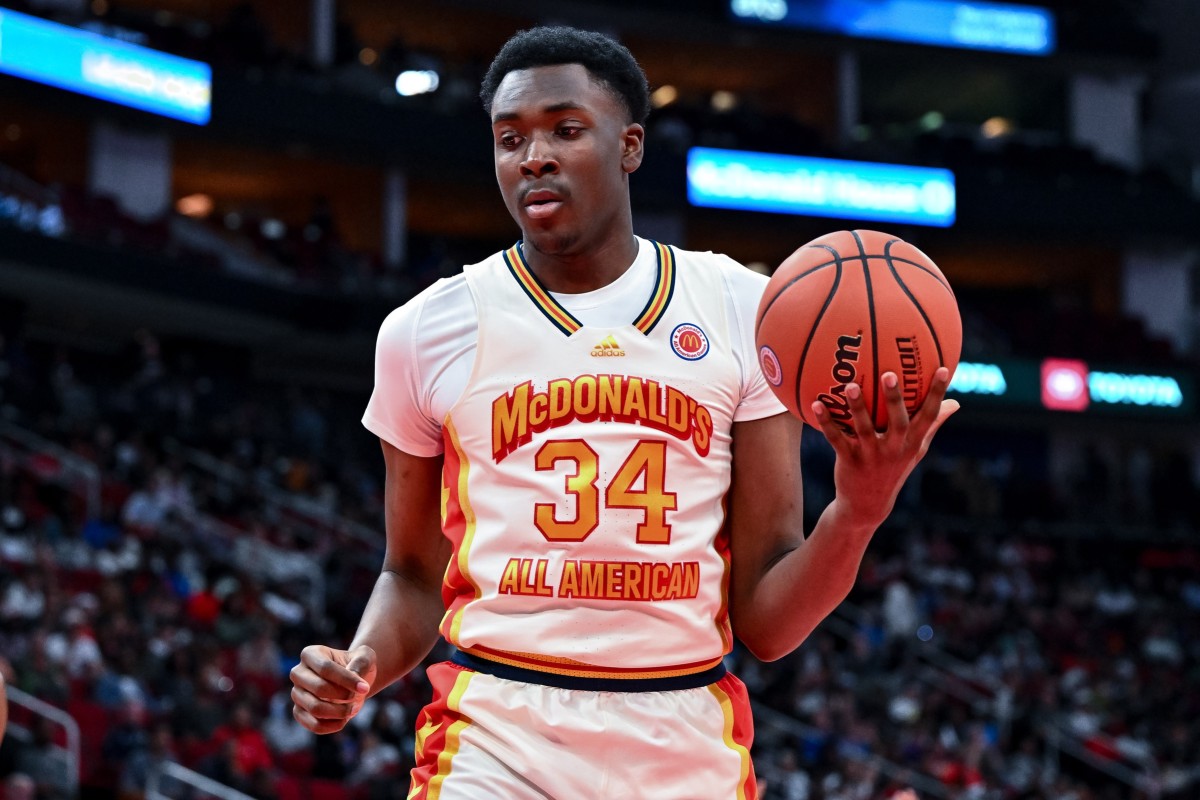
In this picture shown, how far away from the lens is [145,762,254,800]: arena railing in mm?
11070

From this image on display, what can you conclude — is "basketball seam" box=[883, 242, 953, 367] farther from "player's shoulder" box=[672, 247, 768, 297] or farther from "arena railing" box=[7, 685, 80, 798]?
"arena railing" box=[7, 685, 80, 798]

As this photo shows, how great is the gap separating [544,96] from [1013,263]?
3105 centimetres

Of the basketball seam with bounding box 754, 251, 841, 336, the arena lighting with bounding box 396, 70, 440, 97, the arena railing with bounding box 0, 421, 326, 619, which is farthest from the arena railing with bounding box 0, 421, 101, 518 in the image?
the basketball seam with bounding box 754, 251, 841, 336

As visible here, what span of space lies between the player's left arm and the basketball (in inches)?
2.6

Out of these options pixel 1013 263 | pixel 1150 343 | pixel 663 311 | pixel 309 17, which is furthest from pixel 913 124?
pixel 663 311

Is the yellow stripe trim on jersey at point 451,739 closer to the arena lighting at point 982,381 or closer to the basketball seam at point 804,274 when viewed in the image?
the basketball seam at point 804,274

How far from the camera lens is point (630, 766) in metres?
3.16

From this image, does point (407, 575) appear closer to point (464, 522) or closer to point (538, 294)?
point (464, 522)

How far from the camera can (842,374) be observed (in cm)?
295

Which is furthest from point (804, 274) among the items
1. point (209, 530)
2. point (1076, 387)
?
point (1076, 387)

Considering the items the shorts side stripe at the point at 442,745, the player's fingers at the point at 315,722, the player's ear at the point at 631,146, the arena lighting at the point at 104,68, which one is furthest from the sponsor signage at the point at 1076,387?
the player's fingers at the point at 315,722

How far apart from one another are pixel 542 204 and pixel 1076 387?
26.8 m

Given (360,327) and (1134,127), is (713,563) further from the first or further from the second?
(1134,127)

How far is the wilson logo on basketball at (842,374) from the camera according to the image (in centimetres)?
292
